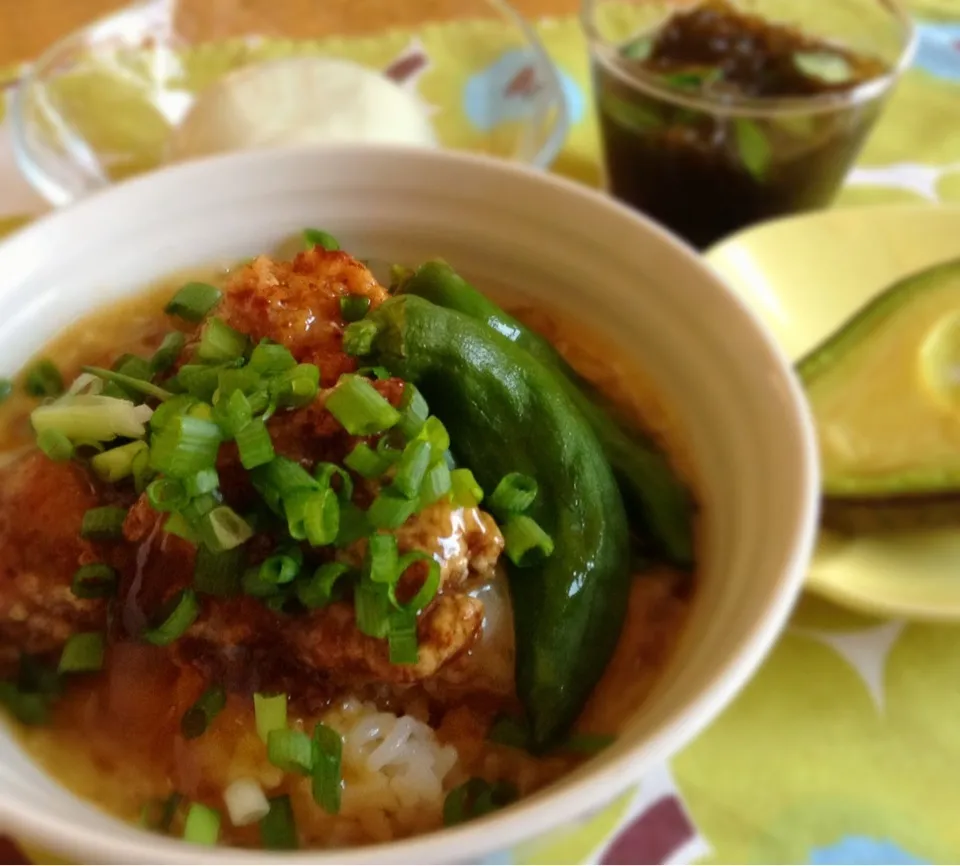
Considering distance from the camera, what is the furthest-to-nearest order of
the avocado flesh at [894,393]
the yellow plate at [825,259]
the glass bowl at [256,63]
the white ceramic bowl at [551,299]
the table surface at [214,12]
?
the table surface at [214,12] → the glass bowl at [256,63] → the yellow plate at [825,259] → the avocado flesh at [894,393] → the white ceramic bowl at [551,299]

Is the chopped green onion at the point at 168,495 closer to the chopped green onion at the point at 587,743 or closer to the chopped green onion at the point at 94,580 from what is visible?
the chopped green onion at the point at 94,580

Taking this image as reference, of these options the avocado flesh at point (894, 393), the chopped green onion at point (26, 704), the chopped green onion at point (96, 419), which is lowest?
the avocado flesh at point (894, 393)

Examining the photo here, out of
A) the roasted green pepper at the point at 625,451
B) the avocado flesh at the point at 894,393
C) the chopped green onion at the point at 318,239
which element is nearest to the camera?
the roasted green pepper at the point at 625,451

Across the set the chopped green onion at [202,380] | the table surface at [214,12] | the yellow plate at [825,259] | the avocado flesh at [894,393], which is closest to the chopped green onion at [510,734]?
the chopped green onion at [202,380]

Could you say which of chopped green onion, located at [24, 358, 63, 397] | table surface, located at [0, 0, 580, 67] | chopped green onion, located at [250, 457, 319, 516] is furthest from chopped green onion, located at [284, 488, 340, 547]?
table surface, located at [0, 0, 580, 67]

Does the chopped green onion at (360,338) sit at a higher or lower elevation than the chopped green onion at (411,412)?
higher

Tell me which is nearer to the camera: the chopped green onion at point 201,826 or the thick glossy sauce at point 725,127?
the chopped green onion at point 201,826

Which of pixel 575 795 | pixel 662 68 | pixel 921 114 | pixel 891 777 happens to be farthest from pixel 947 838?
pixel 921 114

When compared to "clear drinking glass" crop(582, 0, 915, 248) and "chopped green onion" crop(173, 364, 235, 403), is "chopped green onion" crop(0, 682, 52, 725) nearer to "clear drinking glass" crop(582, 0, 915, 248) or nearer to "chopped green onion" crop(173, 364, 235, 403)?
"chopped green onion" crop(173, 364, 235, 403)
